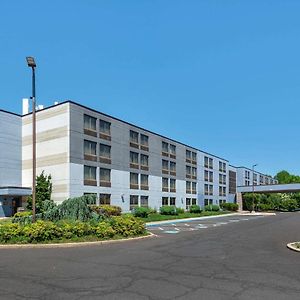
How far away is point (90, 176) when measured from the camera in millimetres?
45812

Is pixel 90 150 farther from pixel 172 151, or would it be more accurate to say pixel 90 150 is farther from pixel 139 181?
pixel 172 151

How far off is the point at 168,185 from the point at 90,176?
2101 centimetres

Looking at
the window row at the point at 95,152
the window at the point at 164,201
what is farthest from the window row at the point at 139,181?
the window row at the point at 95,152

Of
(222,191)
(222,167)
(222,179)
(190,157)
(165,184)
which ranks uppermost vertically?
(190,157)

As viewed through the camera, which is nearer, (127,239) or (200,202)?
(127,239)

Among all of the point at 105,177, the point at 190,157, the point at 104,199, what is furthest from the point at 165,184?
the point at 104,199

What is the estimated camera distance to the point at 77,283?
29.1 feet

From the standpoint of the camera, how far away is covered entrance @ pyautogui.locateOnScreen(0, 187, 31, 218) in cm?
4297

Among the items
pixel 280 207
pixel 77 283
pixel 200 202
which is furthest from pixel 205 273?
pixel 280 207

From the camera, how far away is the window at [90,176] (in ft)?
148

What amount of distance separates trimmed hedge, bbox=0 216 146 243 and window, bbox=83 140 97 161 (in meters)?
25.3

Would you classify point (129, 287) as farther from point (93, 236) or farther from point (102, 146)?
point (102, 146)

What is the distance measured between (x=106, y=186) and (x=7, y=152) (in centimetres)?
1189

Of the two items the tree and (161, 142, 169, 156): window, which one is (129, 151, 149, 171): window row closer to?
(161, 142, 169, 156): window
